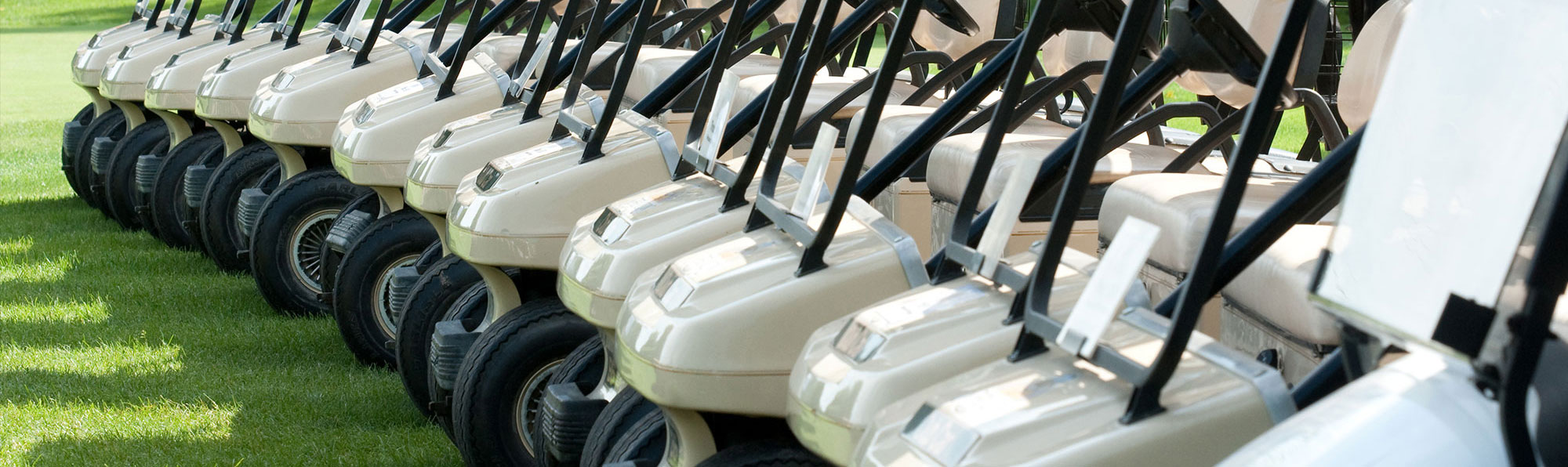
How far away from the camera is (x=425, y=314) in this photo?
3.17m

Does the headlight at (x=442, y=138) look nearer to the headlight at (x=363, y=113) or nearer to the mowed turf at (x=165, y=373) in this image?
the headlight at (x=363, y=113)

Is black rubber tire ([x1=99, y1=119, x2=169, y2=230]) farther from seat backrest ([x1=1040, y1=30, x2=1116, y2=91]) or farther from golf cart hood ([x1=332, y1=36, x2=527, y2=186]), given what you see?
seat backrest ([x1=1040, y1=30, x2=1116, y2=91])

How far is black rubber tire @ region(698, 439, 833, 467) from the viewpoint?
183 cm

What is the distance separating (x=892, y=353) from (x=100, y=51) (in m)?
5.62

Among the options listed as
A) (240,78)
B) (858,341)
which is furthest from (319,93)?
(858,341)

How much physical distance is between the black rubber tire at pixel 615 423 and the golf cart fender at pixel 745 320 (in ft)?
0.97

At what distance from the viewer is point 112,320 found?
15.3 ft

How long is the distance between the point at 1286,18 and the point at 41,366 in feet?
11.7

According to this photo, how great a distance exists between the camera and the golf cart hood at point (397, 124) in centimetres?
351

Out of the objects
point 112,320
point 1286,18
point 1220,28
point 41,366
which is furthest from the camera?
point 112,320

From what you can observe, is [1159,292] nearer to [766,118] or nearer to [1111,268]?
[766,118]

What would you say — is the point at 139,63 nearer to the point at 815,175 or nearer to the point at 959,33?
the point at 959,33

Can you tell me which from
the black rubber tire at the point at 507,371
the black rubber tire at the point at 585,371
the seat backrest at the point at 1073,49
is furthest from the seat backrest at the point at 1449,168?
the seat backrest at the point at 1073,49

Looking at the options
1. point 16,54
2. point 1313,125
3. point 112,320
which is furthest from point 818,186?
point 16,54
